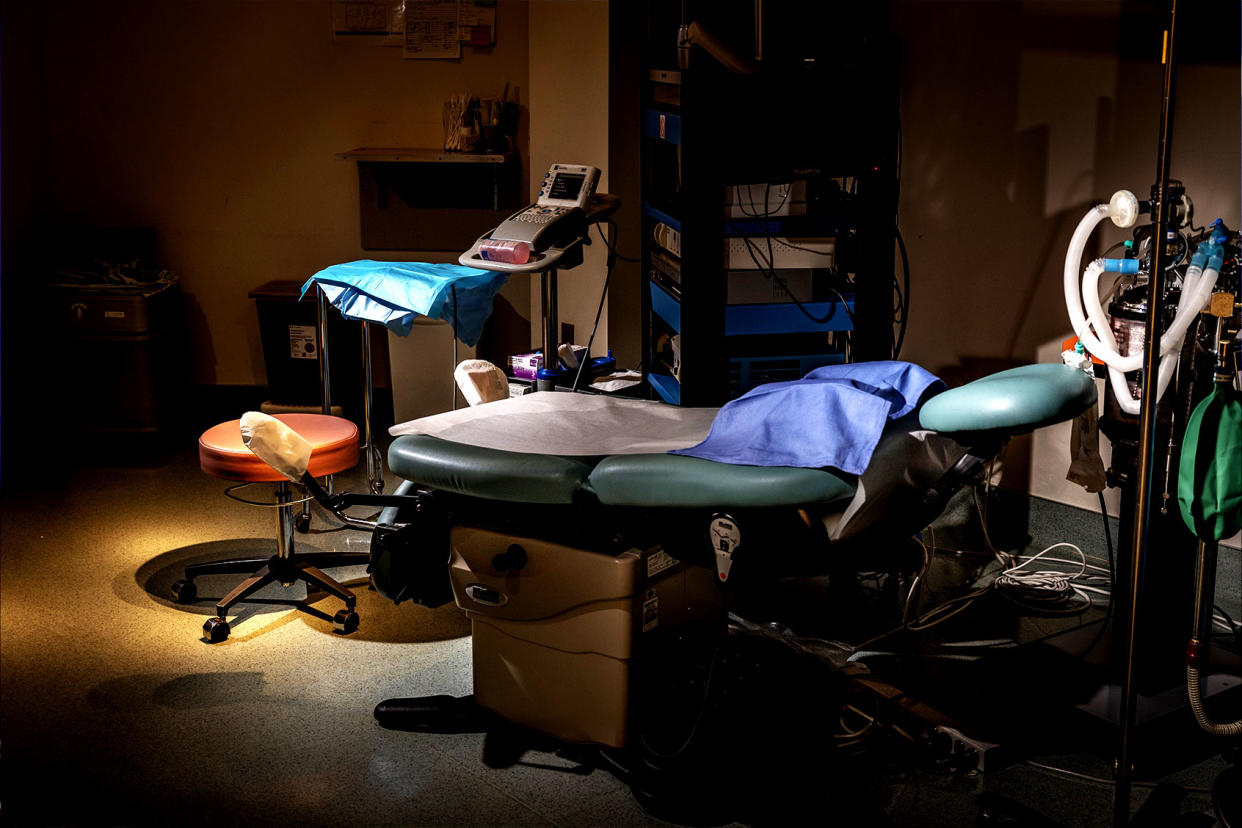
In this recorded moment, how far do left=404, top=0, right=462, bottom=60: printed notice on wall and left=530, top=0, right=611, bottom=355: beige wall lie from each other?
35 cm

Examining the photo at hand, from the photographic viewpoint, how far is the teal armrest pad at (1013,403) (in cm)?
173

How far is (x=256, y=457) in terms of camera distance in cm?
272

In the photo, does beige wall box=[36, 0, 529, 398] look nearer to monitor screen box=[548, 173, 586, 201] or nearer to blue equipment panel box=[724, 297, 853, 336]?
monitor screen box=[548, 173, 586, 201]

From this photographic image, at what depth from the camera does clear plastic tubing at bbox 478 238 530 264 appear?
2.70 meters

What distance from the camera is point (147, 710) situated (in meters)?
2.46

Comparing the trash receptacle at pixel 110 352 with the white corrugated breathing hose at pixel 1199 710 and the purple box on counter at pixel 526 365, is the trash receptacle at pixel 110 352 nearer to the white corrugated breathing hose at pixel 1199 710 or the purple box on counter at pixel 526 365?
the purple box on counter at pixel 526 365

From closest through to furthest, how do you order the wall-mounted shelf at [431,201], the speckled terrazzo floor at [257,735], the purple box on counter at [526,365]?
the speckled terrazzo floor at [257,735]
the purple box on counter at [526,365]
the wall-mounted shelf at [431,201]

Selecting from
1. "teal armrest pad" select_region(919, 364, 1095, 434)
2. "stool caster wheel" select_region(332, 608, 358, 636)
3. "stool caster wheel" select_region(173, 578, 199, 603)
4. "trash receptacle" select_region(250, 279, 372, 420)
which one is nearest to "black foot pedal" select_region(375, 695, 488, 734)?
"stool caster wheel" select_region(332, 608, 358, 636)

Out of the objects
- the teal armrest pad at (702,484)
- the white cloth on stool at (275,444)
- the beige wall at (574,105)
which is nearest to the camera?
the teal armrest pad at (702,484)

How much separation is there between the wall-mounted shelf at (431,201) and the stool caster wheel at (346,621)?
7.44 ft

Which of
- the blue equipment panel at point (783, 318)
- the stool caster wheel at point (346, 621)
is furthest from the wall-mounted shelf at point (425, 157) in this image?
the stool caster wheel at point (346, 621)

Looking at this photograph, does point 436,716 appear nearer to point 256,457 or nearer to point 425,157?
point 256,457

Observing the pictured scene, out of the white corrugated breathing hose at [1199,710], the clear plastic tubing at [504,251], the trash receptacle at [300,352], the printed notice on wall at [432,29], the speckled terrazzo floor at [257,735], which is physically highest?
the printed notice on wall at [432,29]

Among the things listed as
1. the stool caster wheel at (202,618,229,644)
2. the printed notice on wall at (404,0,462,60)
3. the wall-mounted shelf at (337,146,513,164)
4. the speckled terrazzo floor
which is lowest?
the speckled terrazzo floor
